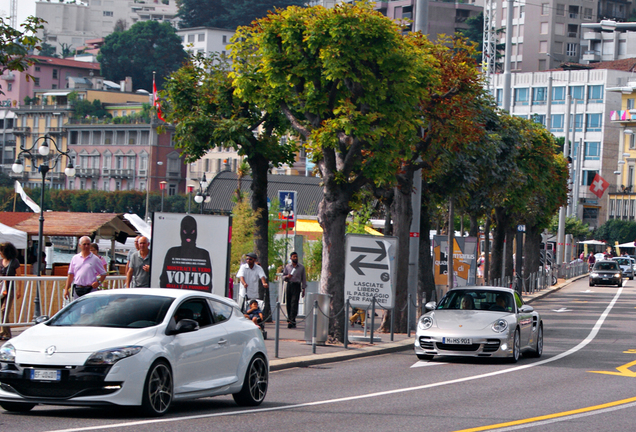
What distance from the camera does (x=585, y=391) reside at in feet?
48.2

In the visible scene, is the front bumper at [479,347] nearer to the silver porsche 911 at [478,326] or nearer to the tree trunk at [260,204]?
the silver porsche 911 at [478,326]

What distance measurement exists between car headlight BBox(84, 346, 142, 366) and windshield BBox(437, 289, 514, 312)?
10289 millimetres

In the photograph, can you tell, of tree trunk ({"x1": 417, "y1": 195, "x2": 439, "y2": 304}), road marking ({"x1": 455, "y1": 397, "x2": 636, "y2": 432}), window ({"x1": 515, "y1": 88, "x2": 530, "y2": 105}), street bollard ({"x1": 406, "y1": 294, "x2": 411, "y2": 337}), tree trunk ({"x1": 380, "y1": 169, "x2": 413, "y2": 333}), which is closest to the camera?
road marking ({"x1": 455, "y1": 397, "x2": 636, "y2": 432})

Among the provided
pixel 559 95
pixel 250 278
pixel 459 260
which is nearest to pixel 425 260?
pixel 459 260

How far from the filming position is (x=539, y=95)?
119875 millimetres

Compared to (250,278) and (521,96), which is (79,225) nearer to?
(250,278)

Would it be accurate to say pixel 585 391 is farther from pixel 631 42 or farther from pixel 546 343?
pixel 631 42

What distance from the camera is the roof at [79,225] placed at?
3116cm

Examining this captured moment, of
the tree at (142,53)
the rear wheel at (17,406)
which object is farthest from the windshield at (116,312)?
the tree at (142,53)

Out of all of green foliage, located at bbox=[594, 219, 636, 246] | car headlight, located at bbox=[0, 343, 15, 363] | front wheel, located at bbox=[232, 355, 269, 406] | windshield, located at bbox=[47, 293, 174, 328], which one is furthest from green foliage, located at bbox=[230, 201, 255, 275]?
green foliage, located at bbox=[594, 219, 636, 246]

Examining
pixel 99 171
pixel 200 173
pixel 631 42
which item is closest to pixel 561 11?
pixel 631 42

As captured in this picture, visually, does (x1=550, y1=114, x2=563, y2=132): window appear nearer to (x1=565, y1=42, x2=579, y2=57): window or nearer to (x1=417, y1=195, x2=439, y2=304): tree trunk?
(x1=565, y1=42, x2=579, y2=57): window

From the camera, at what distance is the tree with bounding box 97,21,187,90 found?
155 m

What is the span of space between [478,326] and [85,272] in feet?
23.0
